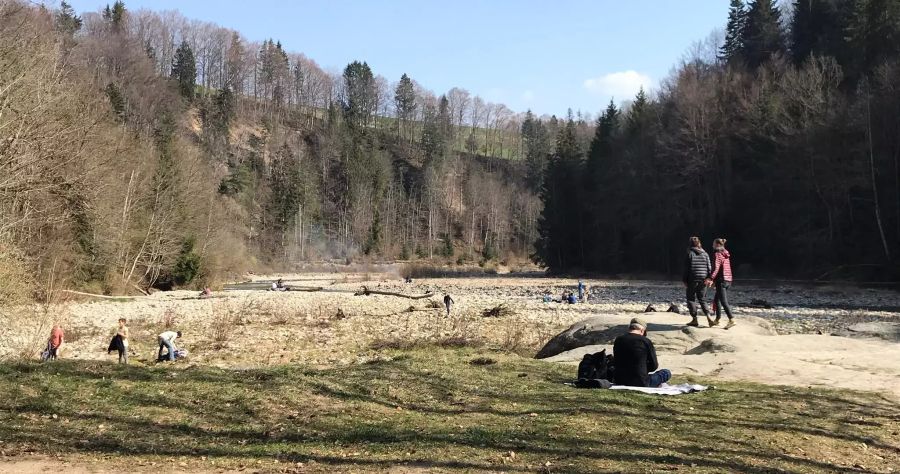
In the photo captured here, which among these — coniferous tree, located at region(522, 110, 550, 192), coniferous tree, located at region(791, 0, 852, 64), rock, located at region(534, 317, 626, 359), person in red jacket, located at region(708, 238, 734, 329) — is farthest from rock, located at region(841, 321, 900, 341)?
coniferous tree, located at region(522, 110, 550, 192)

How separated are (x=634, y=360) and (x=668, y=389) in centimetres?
62

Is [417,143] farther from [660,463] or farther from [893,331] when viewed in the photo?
[660,463]

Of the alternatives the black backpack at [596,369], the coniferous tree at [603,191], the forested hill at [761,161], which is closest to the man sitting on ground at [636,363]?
the black backpack at [596,369]

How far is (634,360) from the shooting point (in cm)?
903

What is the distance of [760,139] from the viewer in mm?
52250

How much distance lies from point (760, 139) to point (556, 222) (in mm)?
27430

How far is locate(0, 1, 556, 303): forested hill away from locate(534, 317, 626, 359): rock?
13.8 meters

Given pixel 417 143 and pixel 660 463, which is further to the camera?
pixel 417 143

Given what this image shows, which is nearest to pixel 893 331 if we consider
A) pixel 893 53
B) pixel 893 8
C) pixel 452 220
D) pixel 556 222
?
pixel 893 53

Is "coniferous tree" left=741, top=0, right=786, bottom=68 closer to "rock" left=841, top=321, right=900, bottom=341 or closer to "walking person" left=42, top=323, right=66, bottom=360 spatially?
"rock" left=841, top=321, right=900, bottom=341

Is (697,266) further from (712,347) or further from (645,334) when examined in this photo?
(645,334)

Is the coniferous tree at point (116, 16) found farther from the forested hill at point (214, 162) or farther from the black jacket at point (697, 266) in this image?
the black jacket at point (697, 266)

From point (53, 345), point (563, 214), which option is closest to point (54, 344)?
point (53, 345)

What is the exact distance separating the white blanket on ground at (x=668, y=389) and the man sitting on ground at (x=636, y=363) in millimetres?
142
